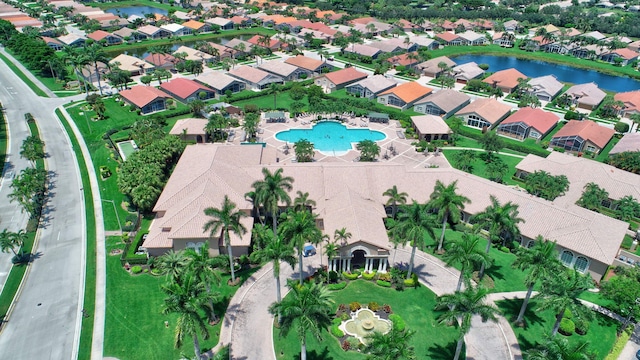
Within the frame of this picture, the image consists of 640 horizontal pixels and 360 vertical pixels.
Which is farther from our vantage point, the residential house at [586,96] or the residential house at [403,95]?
the residential house at [586,96]

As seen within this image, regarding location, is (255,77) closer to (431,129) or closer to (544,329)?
(431,129)

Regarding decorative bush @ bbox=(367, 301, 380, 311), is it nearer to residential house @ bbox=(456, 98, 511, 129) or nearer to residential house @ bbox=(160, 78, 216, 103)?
residential house @ bbox=(456, 98, 511, 129)

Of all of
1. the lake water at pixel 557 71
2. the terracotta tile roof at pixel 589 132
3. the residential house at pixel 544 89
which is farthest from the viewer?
the lake water at pixel 557 71

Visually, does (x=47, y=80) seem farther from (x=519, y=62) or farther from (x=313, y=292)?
(x=519, y=62)

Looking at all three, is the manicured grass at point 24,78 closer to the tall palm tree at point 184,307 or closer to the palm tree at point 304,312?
the tall palm tree at point 184,307

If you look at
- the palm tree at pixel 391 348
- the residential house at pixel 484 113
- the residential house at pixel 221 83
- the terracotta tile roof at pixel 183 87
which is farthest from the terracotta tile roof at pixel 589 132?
the terracotta tile roof at pixel 183 87

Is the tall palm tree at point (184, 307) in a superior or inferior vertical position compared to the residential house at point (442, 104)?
superior

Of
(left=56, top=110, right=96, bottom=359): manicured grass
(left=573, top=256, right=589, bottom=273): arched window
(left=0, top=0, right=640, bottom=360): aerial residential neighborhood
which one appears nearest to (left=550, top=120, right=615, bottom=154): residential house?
(left=0, top=0, right=640, bottom=360): aerial residential neighborhood
